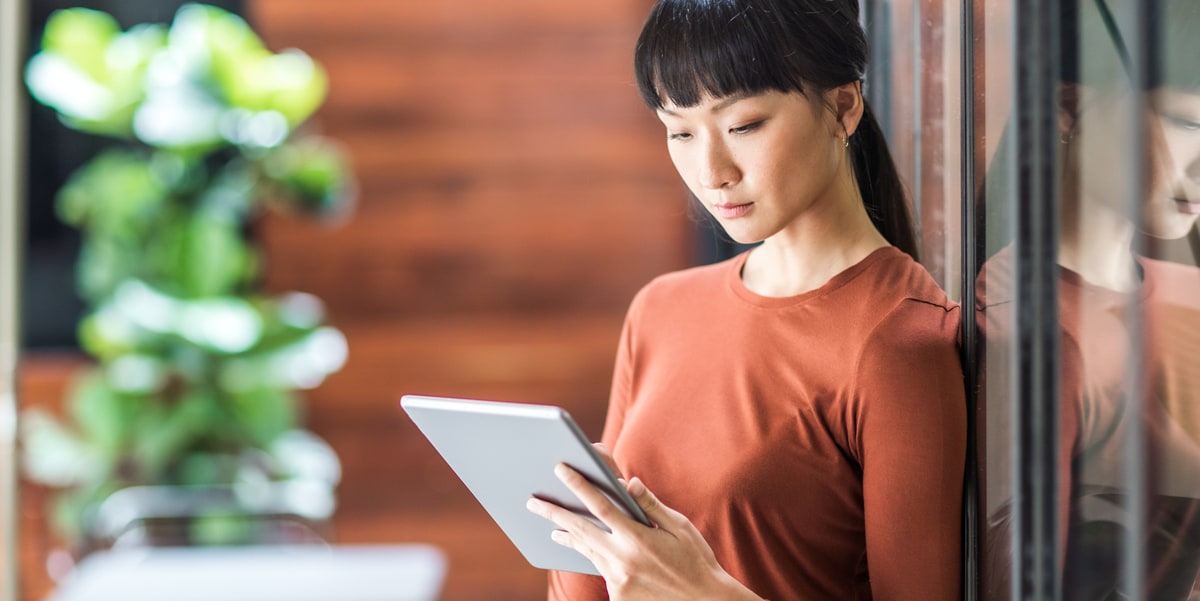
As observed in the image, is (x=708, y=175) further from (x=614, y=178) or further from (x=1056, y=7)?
(x=614, y=178)

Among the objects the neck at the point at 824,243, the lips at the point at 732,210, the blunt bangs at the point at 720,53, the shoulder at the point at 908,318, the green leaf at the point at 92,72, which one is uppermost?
the green leaf at the point at 92,72

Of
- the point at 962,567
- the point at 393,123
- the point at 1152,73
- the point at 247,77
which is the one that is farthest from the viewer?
the point at 393,123

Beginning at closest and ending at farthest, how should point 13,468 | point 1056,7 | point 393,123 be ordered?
point 1056,7 < point 13,468 < point 393,123

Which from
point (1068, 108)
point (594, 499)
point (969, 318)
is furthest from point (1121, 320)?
point (594, 499)

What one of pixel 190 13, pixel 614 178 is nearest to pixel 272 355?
pixel 190 13

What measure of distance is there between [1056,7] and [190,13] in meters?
2.86

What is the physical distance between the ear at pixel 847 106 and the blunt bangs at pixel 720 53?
0.18ft

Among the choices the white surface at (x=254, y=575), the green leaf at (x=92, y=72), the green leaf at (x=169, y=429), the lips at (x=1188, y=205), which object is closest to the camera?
the lips at (x=1188, y=205)

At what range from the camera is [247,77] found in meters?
3.14

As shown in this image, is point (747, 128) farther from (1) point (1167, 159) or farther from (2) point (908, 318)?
(1) point (1167, 159)

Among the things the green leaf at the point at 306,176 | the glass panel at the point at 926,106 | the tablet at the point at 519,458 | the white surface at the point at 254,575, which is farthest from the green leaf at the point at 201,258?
the tablet at the point at 519,458

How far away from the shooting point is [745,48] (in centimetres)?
92

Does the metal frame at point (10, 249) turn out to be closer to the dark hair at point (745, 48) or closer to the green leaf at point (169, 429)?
the green leaf at point (169, 429)

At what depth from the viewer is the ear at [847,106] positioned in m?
0.97
